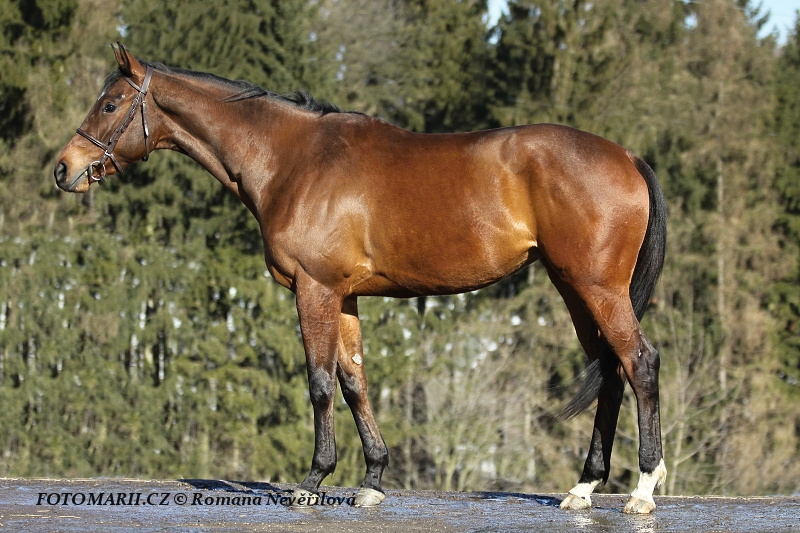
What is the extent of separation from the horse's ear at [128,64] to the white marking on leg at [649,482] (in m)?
4.10

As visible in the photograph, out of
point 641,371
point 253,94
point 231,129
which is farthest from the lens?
point 253,94

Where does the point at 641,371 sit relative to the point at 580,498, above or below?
above

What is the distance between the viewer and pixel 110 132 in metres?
6.77

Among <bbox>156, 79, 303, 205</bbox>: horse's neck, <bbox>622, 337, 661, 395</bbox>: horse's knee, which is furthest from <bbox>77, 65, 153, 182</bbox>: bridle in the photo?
<bbox>622, 337, 661, 395</bbox>: horse's knee

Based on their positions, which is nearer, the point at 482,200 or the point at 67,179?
the point at 482,200

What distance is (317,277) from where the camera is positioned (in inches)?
250

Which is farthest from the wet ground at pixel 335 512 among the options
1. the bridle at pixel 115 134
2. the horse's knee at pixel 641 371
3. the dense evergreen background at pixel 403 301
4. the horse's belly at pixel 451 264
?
the dense evergreen background at pixel 403 301

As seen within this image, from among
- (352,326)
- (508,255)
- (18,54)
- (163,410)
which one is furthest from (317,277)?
(18,54)

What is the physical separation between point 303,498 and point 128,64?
303cm

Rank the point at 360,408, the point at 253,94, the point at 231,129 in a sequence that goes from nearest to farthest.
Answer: the point at 360,408
the point at 231,129
the point at 253,94

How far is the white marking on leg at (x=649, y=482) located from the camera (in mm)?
6078

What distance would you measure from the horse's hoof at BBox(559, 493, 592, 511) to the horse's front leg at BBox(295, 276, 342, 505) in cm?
150

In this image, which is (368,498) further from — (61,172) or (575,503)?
(61,172)

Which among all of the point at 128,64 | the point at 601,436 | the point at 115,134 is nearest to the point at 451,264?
the point at 601,436
